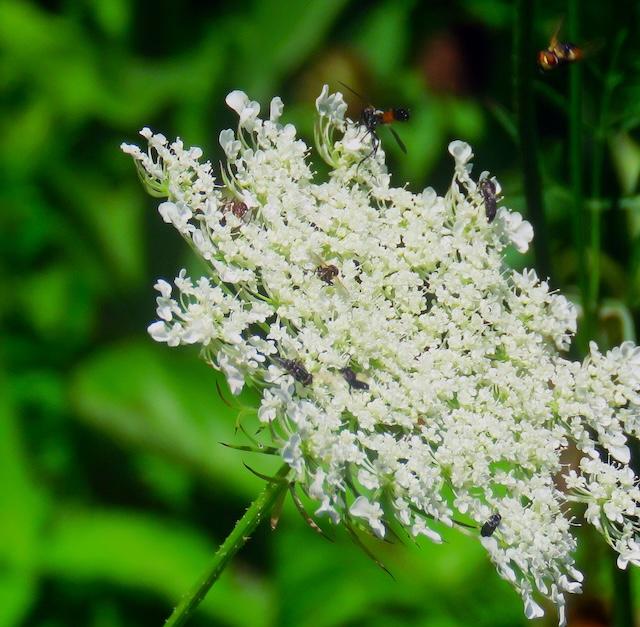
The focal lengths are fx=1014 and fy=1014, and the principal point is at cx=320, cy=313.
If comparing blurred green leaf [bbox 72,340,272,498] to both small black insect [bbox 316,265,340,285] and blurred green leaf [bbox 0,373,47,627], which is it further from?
small black insect [bbox 316,265,340,285]

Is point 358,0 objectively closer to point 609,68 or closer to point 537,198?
point 609,68

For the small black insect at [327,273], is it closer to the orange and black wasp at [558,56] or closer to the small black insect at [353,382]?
the small black insect at [353,382]

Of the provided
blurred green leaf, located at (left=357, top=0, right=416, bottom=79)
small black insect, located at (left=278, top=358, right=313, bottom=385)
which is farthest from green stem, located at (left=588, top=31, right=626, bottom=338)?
blurred green leaf, located at (left=357, top=0, right=416, bottom=79)

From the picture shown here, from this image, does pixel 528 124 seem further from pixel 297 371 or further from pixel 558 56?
pixel 297 371

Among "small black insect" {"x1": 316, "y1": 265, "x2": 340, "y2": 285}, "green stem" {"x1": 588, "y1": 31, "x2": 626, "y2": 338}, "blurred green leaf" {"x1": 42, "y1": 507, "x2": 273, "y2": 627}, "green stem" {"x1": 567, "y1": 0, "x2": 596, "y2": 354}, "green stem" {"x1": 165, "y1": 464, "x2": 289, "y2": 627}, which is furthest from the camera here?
"blurred green leaf" {"x1": 42, "y1": 507, "x2": 273, "y2": 627}

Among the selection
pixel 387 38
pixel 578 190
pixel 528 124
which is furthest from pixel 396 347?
pixel 387 38

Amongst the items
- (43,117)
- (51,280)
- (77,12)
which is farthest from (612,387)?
(77,12)
